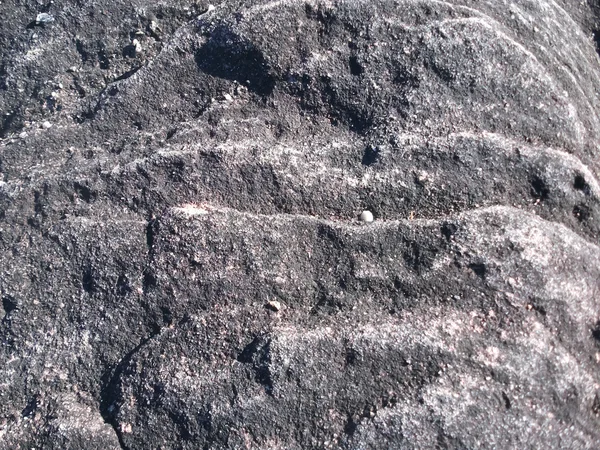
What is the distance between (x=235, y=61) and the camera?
1.64 meters

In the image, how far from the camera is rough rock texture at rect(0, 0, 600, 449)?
4.16 feet

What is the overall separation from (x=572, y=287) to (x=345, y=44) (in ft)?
2.63

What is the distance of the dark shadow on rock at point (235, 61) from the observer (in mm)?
1605

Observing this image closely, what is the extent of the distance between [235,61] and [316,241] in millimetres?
576

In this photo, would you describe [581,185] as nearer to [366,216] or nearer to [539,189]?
[539,189]

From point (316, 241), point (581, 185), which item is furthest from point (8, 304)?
point (581, 185)

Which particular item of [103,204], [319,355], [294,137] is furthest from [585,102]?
[103,204]

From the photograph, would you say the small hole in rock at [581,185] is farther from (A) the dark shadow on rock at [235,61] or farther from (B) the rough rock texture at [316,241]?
(A) the dark shadow on rock at [235,61]

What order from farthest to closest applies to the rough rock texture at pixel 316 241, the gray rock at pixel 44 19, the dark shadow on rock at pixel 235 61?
the gray rock at pixel 44 19
the dark shadow on rock at pixel 235 61
the rough rock texture at pixel 316 241

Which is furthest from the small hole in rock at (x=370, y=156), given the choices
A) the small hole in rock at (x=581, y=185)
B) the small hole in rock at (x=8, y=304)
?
the small hole in rock at (x=8, y=304)

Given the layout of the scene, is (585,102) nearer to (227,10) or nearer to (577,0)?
(577,0)

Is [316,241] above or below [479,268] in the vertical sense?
below

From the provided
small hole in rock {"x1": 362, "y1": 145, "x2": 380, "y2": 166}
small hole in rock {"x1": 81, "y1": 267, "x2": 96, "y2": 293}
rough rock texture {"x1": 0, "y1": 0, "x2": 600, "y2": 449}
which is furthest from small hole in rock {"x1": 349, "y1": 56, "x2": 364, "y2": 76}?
small hole in rock {"x1": 81, "y1": 267, "x2": 96, "y2": 293}

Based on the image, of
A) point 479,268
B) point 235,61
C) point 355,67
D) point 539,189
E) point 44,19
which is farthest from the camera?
point 44,19
